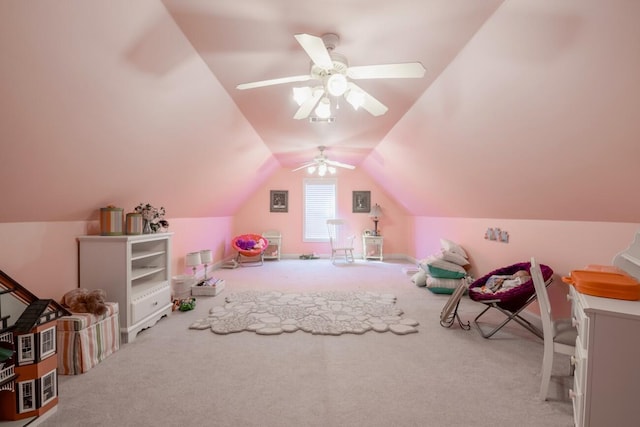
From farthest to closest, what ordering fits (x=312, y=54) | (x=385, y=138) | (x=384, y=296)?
(x=385, y=138) → (x=384, y=296) → (x=312, y=54)

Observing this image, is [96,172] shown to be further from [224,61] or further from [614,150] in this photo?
[614,150]

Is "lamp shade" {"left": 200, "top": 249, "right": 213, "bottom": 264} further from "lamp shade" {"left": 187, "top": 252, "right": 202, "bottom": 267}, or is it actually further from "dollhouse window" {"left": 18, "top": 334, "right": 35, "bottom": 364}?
"dollhouse window" {"left": 18, "top": 334, "right": 35, "bottom": 364}

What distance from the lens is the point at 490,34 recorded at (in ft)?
5.75

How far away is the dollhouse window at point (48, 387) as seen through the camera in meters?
1.60

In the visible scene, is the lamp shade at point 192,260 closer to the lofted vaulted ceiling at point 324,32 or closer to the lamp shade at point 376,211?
the lofted vaulted ceiling at point 324,32

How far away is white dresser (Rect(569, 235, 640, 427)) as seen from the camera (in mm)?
1310

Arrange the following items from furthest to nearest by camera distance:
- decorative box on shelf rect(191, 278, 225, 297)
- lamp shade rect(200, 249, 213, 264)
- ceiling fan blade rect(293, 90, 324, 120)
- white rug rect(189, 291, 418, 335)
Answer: lamp shade rect(200, 249, 213, 264) < decorative box on shelf rect(191, 278, 225, 297) < white rug rect(189, 291, 418, 335) < ceiling fan blade rect(293, 90, 324, 120)

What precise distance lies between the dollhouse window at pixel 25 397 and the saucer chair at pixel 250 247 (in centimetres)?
437

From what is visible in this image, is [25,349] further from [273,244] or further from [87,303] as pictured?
[273,244]

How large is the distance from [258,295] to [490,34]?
372 cm

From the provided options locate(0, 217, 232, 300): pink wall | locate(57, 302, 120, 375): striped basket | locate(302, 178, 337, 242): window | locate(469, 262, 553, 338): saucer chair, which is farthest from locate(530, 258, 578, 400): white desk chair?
locate(302, 178, 337, 242): window

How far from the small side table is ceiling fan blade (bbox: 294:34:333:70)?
5.61 metres

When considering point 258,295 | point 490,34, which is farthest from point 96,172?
point 490,34

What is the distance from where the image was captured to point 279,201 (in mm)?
7301
